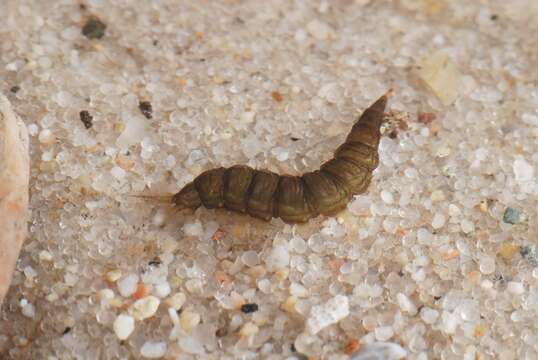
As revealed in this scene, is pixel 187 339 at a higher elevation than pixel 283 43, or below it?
below

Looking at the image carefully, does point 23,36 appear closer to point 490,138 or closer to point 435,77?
point 435,77

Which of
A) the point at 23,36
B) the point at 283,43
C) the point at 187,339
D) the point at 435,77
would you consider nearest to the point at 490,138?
the point at 435,77

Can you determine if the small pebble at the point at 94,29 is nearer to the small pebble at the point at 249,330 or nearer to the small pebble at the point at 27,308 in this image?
the small pebble at the point at 27,308

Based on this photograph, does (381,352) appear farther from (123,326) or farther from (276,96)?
(276,96)

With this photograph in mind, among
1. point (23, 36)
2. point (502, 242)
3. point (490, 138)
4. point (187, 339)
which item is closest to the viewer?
point (187, 339)

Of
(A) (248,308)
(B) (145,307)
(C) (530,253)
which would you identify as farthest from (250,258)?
(C) (530,253)

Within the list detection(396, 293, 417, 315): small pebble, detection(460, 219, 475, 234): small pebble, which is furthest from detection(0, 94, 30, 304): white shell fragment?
detection(460, 219, 475, 234): small pebble
